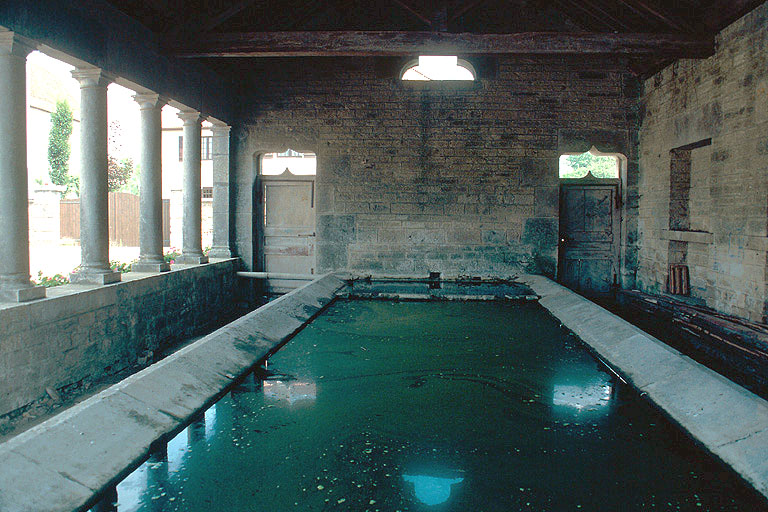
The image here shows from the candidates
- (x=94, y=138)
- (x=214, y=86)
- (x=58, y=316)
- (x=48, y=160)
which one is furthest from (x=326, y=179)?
(x=48, y=160)

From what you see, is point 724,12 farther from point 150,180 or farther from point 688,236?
point 150,180

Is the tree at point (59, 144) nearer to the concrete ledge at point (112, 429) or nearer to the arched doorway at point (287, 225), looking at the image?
the arched doorway at point (287, 225)

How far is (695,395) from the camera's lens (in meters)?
2.89

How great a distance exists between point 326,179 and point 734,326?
565cm

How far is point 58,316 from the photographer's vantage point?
4191 millimetres

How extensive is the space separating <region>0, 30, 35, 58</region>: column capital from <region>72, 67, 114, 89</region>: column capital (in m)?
0.87

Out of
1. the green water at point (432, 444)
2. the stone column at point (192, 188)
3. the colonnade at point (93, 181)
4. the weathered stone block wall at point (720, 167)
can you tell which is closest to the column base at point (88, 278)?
the colonnade at point (93, 181)

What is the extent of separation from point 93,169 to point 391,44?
11.2ft

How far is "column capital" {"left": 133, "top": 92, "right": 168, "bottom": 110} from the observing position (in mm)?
6191

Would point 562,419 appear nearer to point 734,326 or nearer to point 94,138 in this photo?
point 734,326

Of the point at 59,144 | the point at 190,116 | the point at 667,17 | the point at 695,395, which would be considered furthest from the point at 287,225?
the point at 59,144

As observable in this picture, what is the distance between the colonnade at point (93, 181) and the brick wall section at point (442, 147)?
1516 millimetres

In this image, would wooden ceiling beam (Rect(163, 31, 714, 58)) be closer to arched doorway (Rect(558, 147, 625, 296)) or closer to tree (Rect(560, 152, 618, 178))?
arched doorway (Rect(558, 147, 625, 296))

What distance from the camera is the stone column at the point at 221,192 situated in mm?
8305
